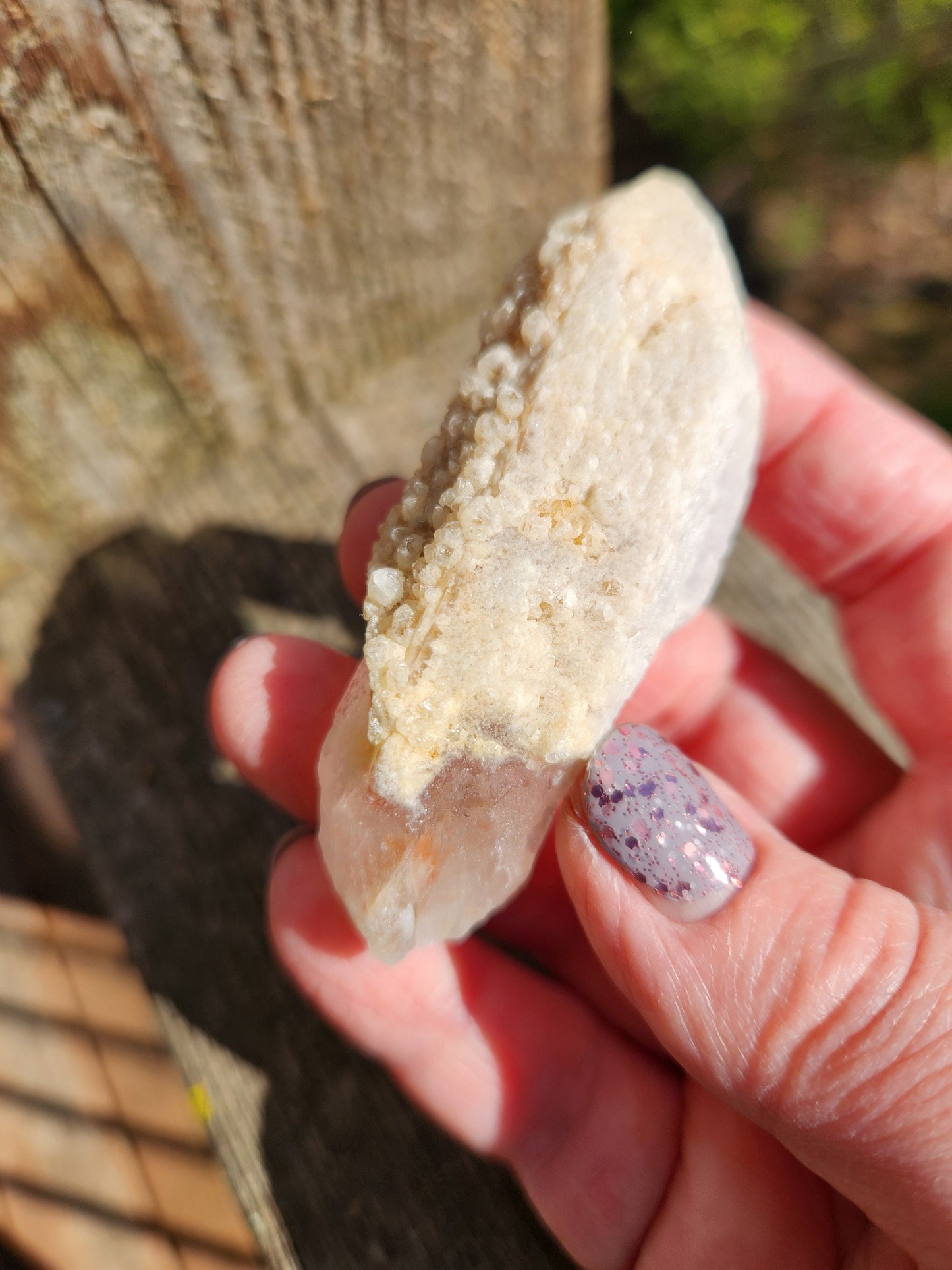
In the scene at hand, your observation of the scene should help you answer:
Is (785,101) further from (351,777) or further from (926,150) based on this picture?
(351,777)

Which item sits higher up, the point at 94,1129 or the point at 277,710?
the point at 277,710

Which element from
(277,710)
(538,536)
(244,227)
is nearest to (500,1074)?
(277,710)

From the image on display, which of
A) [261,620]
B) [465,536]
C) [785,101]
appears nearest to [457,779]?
[465,536]

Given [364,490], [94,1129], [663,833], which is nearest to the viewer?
[663,833]

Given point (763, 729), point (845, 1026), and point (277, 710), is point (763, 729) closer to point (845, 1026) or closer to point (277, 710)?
point (845, 1026)

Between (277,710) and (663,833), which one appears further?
(277,710)

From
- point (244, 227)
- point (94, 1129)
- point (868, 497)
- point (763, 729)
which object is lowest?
point (94, 1129)
